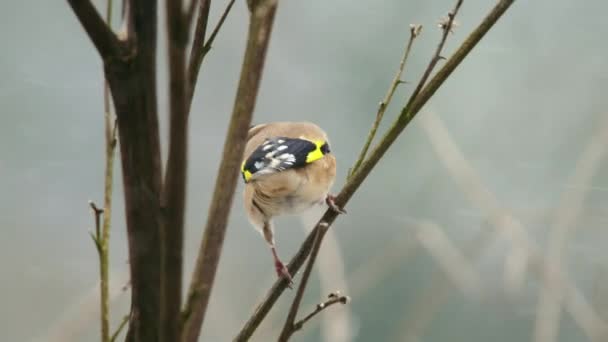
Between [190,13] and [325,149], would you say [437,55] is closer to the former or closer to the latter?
[190,13]

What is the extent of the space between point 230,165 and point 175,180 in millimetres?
82

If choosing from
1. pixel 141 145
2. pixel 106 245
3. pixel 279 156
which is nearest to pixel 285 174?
pixel 279 156

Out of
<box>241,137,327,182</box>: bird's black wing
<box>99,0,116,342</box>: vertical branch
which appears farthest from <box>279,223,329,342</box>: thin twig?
<box>241,137,327,182</box>: bird's black wing

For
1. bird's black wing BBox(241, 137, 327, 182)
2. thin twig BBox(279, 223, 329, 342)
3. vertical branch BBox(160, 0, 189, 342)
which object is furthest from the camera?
bird's black wing BBox(241, 137, 327, 182)

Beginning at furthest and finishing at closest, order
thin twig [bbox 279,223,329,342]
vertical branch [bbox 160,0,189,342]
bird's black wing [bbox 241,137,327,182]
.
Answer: bird's black wing [bbox 241,137,327,182]
thin twig [bbox 279,223,329,342]
vertical branch [bbox 160,0,189,342]

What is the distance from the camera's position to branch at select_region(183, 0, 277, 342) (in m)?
0.34

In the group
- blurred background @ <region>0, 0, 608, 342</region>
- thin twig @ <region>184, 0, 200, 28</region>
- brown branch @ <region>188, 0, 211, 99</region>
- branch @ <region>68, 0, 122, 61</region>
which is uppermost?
thin twig @ <region>184, 0, 200, 28</region>

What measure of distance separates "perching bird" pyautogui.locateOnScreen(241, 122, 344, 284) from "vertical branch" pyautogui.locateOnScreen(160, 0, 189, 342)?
55 centimetres

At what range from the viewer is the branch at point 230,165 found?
1.11 ft

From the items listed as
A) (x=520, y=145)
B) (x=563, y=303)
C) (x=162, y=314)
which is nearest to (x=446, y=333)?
(x=563, y=303)

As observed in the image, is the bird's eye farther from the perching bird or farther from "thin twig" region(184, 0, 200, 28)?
"thin twig" region(184, 0, 200, 28)

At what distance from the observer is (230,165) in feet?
1.14

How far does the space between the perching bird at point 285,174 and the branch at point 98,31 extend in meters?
0.55

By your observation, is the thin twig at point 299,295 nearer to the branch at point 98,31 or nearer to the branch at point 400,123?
the branch at point 400,123
